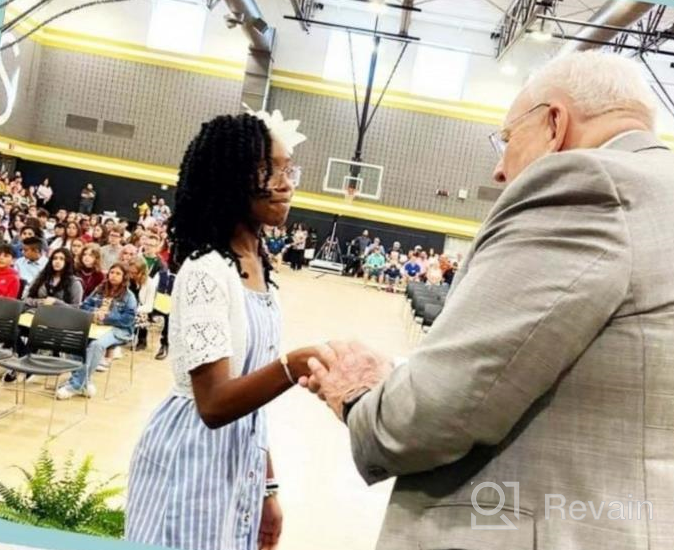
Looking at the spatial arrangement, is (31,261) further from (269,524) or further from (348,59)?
(348,59)

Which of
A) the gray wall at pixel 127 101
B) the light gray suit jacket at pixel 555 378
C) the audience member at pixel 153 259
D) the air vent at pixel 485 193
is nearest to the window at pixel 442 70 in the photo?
the air vent at pixel 485 193

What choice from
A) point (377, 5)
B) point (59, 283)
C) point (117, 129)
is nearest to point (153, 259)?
point (59, 283)

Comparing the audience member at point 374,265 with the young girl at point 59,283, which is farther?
the audience member at point 374,265

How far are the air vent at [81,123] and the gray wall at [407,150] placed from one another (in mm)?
2455

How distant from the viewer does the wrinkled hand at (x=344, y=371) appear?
3.17ft

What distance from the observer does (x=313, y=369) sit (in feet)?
3.48

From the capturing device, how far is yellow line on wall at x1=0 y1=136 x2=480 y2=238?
7.02m

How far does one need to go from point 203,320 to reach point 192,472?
341mm

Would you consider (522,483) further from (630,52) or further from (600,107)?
(630,52)

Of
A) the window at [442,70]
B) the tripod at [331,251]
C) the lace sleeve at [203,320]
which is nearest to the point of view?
the lace sleeve at [203,320]

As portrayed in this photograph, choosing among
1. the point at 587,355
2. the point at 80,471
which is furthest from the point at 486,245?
the point at 80,471

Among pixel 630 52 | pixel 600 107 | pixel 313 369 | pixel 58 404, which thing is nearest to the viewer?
pixel 600 107

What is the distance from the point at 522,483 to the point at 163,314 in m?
4.65

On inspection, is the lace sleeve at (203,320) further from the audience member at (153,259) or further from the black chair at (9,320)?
the audience member at (153,259)
